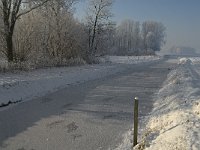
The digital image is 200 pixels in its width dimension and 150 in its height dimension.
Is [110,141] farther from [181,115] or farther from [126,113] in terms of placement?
[126,113]

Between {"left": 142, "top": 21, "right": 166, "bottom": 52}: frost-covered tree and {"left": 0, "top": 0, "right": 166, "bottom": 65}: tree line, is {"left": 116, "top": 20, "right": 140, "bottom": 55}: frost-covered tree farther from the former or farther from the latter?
{"left": 0, "top": 0, "right": 166, "bottom": 65}: tree line

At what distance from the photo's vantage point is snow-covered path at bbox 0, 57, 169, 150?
973 cm

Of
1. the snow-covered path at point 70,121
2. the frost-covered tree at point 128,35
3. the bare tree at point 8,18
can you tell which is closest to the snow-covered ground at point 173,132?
the snow-covered path at point 70,121

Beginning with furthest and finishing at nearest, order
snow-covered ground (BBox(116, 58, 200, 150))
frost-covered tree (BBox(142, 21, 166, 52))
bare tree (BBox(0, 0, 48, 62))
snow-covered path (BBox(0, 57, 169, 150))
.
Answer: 1. frost-covered tree (BBox(142, 21, 166, 52))
2. bare tree (BBox(0, 0, 48, 62))
3. snow-covered path (BBox(0, 57, 169, 150))
4. snow-covered ground (BBox(116, 58, 200, 150))

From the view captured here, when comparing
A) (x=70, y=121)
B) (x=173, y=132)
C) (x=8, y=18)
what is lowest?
(x=70, y=121)

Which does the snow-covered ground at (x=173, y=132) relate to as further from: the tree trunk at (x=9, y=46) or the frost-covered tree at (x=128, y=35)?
the frost-covered tree at (x=128, y=35)

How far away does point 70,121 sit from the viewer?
40.1 feet

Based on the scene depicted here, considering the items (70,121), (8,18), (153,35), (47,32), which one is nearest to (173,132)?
(70,121)

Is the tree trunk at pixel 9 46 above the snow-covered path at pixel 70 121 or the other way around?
above

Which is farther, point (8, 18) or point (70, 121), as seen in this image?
point (8, 18)

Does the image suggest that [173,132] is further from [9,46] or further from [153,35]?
[153,35]

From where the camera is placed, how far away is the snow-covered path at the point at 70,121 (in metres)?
Answer: 9.73

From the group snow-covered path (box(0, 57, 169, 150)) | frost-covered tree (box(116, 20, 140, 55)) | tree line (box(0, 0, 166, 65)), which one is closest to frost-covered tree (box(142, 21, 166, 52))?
frost-covered tree (box(116, 20, 140, 55))

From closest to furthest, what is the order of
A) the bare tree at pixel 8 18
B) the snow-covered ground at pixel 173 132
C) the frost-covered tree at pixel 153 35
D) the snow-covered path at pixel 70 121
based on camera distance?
the snow-covered ground at pixel 173 132, the snow-covered path at pixel 70 121, the bare tree at pixel 8 18, the frost-covered tree at pixel 153 35
